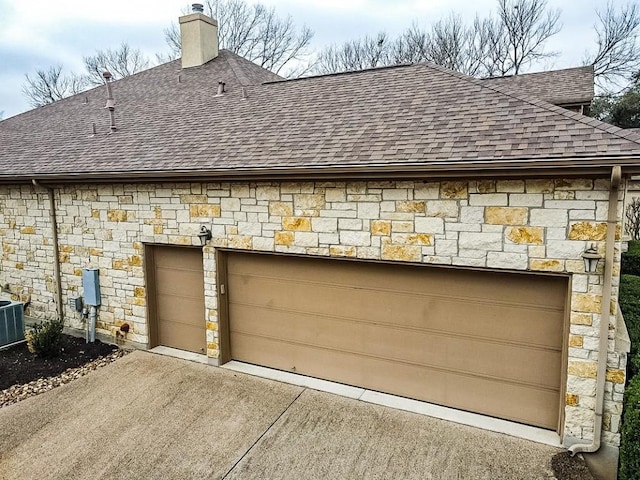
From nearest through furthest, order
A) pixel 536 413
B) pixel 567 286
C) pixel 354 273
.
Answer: pixel 567 286 → pixel 536 413 → pixel 354 273

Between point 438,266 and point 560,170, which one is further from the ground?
point 560,170

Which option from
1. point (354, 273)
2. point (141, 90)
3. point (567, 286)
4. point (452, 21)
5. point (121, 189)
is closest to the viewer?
point (567, 286)

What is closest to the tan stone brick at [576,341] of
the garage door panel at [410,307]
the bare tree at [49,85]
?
the garage door panel at [410,307]

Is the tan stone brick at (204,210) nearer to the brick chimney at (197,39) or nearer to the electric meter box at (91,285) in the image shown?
the electric meter box at (91,285)

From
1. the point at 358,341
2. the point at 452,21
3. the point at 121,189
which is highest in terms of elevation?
the point at 452,21

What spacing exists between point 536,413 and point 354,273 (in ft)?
8.54

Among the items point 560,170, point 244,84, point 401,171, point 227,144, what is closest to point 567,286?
point 560,170

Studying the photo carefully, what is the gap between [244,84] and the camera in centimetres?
938

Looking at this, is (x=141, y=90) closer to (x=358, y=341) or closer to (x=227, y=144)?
(x=227, y=144)

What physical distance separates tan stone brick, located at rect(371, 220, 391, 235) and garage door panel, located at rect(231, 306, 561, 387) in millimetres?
1245

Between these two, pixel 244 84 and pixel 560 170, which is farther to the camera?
pixel 244 84

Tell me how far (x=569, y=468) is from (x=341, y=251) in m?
3.22

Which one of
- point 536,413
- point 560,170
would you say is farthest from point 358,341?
point 560,170

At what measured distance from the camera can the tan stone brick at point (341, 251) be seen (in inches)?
214
